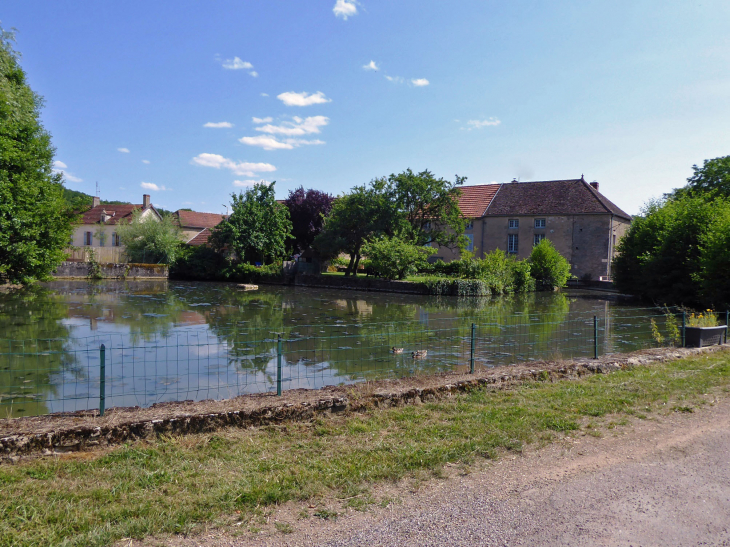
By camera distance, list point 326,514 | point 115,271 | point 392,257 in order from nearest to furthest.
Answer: point 326,514, point 392,257, point 115,271

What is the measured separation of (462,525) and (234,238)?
126ft

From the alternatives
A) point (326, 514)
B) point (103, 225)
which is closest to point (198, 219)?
point (103, 225)

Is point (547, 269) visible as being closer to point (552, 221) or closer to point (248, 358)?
point (552, 221)

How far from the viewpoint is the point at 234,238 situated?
3994cm

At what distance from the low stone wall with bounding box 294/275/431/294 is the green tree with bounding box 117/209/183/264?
1233 cm

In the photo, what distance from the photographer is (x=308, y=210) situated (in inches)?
1927

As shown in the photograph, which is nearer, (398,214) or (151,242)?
(398,214)

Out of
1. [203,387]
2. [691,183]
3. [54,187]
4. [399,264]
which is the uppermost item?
[691,183]

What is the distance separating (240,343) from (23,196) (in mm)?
12395

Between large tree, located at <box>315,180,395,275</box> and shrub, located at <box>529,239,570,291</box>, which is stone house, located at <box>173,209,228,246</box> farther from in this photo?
shrub, located at <box>529,239,570,291</box>

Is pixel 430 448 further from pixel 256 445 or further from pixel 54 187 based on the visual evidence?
pixel 54 187

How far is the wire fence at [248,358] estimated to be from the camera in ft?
25.9

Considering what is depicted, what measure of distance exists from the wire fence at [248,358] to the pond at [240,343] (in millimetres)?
37

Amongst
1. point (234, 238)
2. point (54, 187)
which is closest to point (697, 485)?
point (54, 187)
